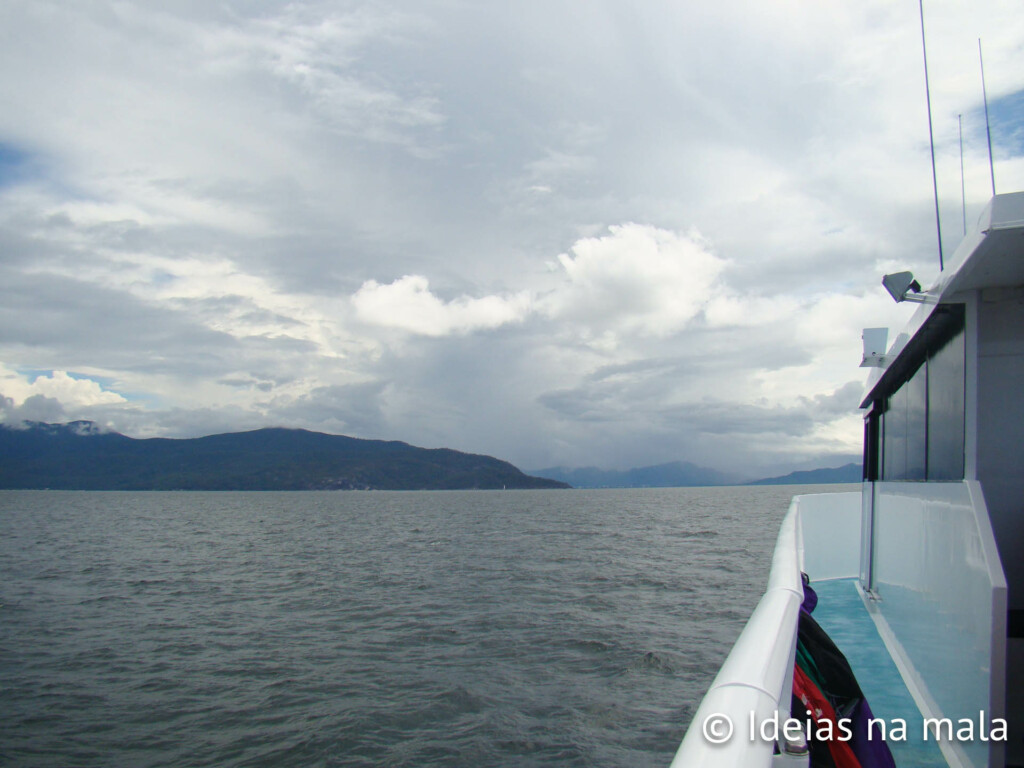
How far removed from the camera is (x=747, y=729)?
128cm

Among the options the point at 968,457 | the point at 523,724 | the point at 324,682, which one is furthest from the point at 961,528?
the point at 324,682

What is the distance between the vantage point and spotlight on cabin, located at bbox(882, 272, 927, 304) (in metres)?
4.78

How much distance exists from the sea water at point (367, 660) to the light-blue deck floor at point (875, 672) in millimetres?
2889

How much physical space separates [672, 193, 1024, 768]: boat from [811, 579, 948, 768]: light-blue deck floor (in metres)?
0.02

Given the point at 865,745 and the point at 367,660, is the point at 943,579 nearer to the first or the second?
the point at 865,745

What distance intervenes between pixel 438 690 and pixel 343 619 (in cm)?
649

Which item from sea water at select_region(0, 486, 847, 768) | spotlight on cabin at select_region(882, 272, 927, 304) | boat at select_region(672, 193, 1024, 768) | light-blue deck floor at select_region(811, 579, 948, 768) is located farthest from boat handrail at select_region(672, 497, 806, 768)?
sea water at select_region(0, 486, 847, 768)

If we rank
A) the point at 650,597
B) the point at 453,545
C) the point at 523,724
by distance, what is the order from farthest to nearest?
the point at 453,545 < the point at 650,597 < the point at 523,724

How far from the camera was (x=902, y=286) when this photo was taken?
479 cm

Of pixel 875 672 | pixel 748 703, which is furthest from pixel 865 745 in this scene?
pixel 875 672

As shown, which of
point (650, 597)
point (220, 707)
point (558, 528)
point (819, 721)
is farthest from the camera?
point (558, 528)

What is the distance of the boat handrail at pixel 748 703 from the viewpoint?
1.19 m

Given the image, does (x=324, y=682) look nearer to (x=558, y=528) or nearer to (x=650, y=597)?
(x=650, y=597)

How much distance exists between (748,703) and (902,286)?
439 centimetres
